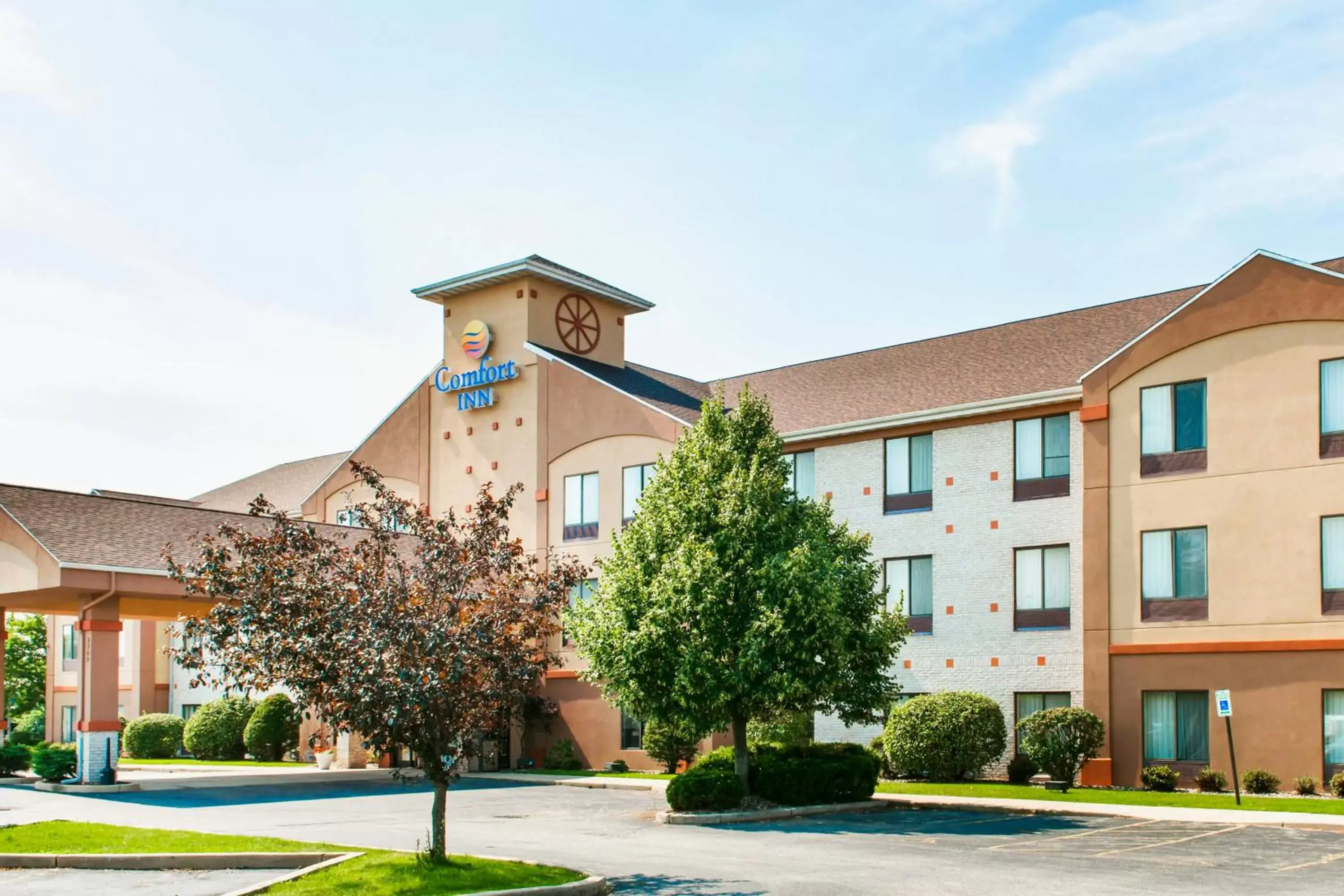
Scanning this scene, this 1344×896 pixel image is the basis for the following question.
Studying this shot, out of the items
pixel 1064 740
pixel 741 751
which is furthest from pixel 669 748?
pixel 1064 740

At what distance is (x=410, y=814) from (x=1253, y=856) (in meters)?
14.6

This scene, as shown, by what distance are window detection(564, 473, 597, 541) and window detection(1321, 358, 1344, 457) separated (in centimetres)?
2021

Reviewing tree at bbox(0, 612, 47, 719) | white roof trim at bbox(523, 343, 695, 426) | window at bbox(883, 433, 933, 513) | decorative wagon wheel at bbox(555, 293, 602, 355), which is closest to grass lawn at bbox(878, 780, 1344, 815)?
window at bbox(883, 433, 933, 513)

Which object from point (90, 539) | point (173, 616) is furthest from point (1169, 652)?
point (173, 616)

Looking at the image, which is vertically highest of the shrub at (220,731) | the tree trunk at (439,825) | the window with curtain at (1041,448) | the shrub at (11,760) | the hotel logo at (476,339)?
the hotel logo at (476,339)

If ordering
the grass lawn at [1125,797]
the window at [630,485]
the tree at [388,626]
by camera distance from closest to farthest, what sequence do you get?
the tree at [388,626] < the grass lawn at [1125,797] < the window at [630,485]

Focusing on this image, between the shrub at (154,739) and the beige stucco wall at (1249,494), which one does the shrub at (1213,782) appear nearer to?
the beige stucco wall at (1249,494)

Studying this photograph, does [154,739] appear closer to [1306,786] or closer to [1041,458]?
[1041,458]

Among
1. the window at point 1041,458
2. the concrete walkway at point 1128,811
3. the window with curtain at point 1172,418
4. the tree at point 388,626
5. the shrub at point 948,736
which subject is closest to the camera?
the tree at point 388,626

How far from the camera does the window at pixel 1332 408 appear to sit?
93.8ft

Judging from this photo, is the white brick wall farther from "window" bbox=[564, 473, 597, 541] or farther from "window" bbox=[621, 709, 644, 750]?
"window" bbox=[564, 473, 597, 541]

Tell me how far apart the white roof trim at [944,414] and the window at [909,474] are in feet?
1.84

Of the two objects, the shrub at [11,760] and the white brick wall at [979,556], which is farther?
the shrub at [11,760]

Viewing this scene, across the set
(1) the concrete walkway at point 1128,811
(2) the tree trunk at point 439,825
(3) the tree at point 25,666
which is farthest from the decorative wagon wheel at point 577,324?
(3) the tree at point 25,666
